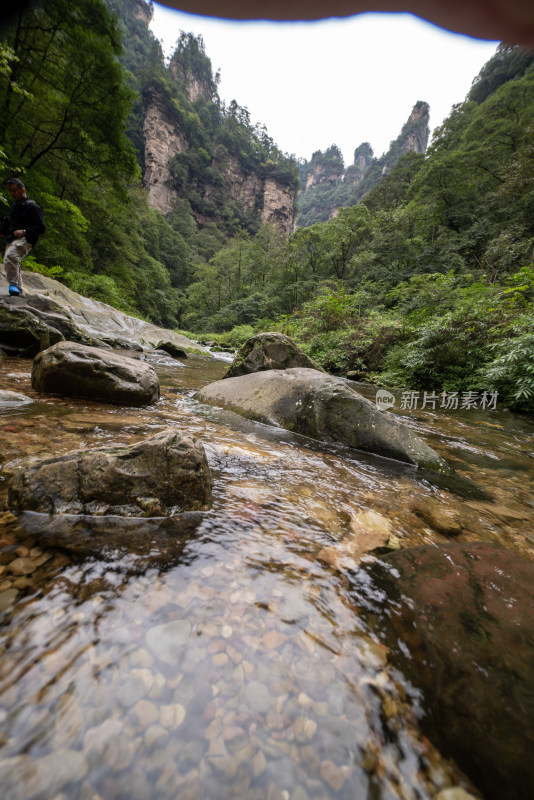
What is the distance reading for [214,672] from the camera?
2.72 feet

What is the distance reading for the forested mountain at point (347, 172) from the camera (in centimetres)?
6838

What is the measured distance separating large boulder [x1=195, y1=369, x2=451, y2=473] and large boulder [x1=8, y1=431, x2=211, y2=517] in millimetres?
1916

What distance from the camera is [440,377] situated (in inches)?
334

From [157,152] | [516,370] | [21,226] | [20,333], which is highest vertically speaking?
[157,152]

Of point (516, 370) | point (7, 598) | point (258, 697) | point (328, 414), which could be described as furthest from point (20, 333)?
point (516, 370)

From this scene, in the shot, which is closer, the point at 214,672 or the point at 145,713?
the point at 145,713

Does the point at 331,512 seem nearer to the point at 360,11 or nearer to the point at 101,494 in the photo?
the point at 101,494

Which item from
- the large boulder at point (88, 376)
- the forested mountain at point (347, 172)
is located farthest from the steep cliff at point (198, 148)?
the large boulder at point (88, 376)

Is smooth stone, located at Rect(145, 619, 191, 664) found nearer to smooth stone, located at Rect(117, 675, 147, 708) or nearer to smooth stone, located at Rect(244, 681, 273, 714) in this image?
smooth stone, located at Rect(117, 675, 147, 708)

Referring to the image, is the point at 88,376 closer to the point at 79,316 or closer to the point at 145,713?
the point at 145,713

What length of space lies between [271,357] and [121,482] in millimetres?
4017

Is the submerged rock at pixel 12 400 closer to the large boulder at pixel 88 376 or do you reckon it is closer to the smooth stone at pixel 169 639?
the large boulder at pixel 88 376

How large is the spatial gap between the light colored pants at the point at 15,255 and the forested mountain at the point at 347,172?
237 ft

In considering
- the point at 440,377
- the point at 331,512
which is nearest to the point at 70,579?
the point at 331,512
